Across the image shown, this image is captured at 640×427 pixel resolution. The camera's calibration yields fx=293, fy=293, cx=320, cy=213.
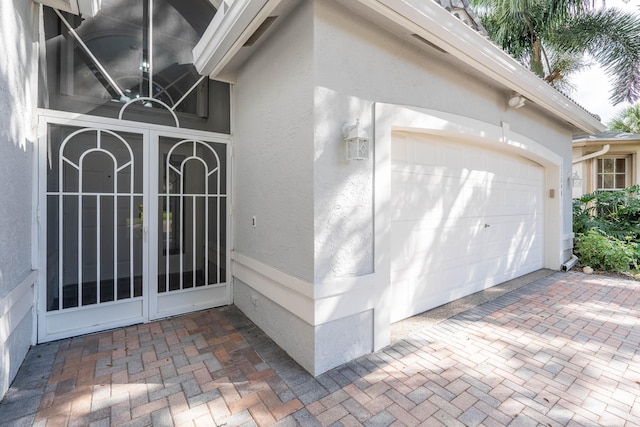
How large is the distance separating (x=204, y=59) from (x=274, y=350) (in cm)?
377

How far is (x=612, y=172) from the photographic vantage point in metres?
11.0

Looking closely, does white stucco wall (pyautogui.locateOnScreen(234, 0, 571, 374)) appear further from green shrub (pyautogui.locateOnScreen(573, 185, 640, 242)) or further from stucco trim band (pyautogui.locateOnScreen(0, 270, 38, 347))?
green shrub (pyautogui.locateOnScreen(573, 185, 640, 242))

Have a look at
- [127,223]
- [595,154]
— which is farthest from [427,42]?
[595,154]

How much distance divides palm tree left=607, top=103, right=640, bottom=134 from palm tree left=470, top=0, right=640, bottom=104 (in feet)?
27.4

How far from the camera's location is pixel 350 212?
3068 millimetres

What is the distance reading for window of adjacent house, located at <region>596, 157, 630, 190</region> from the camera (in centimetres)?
1079

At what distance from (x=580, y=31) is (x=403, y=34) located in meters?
9.11

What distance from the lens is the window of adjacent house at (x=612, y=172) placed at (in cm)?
1079

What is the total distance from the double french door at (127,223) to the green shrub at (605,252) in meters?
8.38

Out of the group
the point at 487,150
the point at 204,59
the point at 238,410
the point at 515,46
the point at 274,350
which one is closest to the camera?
the point at 238,410

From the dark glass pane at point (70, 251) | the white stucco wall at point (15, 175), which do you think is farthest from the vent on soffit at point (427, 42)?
the dark glass pane at point (70, 251)

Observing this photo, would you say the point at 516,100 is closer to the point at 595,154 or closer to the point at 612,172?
the point at 595,154

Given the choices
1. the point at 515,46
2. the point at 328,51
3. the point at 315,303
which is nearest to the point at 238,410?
the point at 315,303

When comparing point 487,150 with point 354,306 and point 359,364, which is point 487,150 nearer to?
point 354,306
